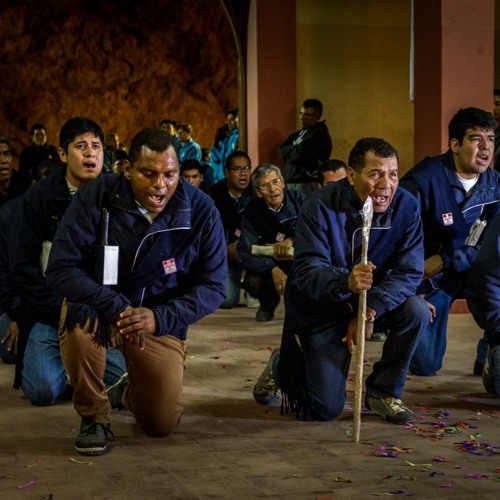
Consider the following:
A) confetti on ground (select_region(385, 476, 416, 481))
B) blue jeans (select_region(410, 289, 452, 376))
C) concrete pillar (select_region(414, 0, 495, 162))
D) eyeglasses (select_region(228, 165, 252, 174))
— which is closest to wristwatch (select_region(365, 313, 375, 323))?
confetti on ground (select_region(385, 476, 416, 481))

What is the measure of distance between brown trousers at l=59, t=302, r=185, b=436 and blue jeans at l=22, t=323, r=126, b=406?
685 mm

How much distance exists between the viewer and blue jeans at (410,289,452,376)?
258 inches

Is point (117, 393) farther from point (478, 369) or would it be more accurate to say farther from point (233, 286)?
point (233, 286)

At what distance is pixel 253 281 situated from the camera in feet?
29.6

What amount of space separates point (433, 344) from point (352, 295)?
132 cm

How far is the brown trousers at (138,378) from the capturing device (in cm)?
490

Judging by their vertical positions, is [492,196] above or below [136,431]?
above

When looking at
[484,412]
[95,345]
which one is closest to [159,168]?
[95,345]

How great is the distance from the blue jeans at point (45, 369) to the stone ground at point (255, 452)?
0.28ft

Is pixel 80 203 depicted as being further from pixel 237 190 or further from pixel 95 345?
pixel 237 190

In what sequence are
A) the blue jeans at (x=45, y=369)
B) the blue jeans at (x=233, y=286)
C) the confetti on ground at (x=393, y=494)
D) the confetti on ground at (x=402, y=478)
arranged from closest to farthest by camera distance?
the confetti on ground at (x=393, y=494)
the confetti on ground at (x=402, y=478)
the blue jeans at (x=45, y=369)
the blue jeans at (x=233, y=286)

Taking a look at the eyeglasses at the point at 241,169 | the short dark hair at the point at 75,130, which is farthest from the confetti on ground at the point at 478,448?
the eyeglasses at the point at 241,169

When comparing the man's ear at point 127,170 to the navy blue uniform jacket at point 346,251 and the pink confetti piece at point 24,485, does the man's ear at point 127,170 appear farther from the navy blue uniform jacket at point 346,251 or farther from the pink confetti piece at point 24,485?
the pink confetti piece at point 24,485

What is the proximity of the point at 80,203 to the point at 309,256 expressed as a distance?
47.1 inches
